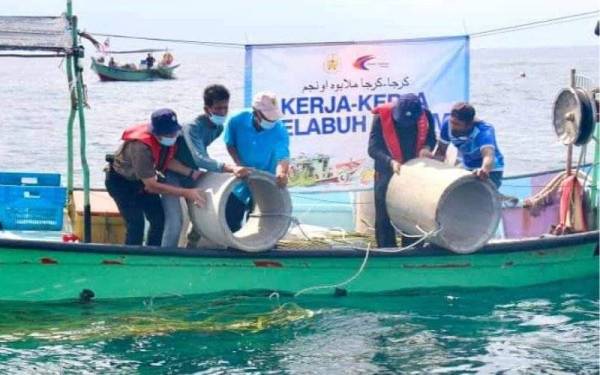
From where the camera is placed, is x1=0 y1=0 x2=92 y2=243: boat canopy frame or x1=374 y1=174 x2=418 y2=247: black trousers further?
x1=374 y1=174 x2=418 y2=247: black trousers

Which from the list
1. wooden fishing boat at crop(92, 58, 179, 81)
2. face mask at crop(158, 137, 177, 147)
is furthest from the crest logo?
wooden fishing boat at crop(92, 58, 179, 81)

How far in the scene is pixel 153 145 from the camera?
386 inches

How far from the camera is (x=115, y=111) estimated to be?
3956 centimetres

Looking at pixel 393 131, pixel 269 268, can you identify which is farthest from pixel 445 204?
pixel 269 268

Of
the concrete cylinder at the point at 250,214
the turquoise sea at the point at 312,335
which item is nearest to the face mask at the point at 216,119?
the concrete cylinder at the point at 250,214

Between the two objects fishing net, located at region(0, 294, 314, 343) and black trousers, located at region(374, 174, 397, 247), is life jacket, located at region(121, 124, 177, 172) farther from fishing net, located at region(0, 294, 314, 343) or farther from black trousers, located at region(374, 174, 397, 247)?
black trousers, located at region(374, 174, 397, 247)

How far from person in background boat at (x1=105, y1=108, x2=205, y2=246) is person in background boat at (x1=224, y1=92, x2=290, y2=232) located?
0.40m

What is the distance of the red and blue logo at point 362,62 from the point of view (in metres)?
11.4

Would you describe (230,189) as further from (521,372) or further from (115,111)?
(115,111)

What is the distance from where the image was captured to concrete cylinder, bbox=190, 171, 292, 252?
9969 millimetres

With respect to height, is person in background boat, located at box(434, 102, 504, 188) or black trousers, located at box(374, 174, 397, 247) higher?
person in background boat, located at box(434, 102, 504, 188)

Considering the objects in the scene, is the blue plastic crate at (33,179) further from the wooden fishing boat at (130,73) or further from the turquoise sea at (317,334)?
the wooden fishing boat at (130,73)

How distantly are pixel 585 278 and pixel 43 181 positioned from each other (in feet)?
16.6

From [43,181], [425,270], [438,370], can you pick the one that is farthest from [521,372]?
[43,181]
